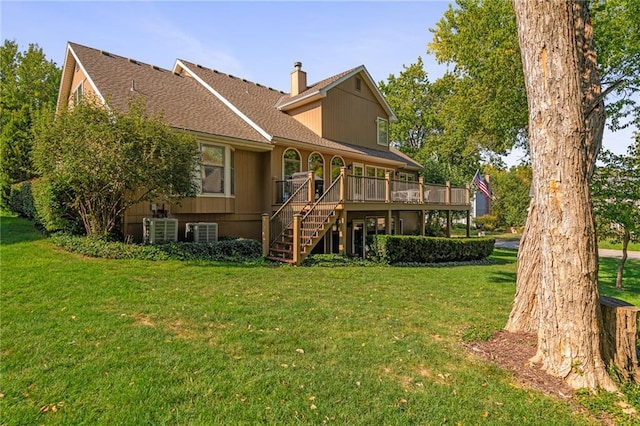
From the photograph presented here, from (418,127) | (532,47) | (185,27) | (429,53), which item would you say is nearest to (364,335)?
(532,47)

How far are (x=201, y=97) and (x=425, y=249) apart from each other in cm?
1014

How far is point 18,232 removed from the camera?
36.9 feet

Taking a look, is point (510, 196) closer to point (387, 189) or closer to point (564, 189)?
point (387, 189)

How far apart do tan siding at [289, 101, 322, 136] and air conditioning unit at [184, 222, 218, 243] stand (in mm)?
6548

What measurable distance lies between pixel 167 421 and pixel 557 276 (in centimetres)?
399

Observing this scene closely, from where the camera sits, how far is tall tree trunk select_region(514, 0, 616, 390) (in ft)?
12.0

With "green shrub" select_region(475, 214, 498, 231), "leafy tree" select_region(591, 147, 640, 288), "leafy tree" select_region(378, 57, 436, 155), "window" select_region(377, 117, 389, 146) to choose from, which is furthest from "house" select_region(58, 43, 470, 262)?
"green shrub" select_region(475, 214, 498, 231)

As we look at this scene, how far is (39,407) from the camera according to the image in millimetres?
2838

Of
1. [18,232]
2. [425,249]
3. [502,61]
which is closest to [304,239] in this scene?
[425,249]

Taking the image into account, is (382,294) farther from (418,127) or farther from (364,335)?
(418,127)

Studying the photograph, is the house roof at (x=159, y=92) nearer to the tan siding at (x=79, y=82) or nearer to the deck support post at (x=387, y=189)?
the tan siding at (x=79, y=82)

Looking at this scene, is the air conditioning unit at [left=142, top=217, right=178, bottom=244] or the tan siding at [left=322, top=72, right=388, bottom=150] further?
the tan siding at [left=322, top=72, right=388, bottom=150]

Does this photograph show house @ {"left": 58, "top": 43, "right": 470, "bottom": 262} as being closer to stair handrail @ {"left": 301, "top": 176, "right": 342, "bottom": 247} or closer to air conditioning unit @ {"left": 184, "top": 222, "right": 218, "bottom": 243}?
stair handrail @ {"left": 301, "top": 176, "right": 342, "bottom": 247}

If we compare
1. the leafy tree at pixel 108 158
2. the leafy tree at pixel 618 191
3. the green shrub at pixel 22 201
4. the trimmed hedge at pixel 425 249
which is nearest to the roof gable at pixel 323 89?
the trimmed hedge at pixel 425 249
